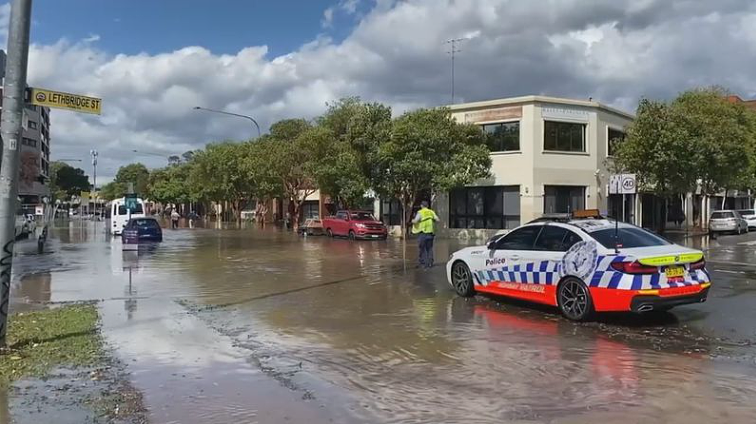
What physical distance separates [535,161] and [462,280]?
2519 centimetres

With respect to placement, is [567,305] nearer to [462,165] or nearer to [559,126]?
[462,165]

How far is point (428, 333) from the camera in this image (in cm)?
868

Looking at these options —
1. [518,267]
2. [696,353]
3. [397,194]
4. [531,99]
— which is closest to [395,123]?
[397,194]

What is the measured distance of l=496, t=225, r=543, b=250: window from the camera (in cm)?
1037

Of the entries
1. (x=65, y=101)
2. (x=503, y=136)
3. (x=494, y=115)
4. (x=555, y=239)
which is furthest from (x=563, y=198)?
(x=65, y=101)

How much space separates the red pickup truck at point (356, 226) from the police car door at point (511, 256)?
73.9 ft

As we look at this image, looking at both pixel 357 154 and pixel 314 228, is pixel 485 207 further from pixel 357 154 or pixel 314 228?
pixel 314 228

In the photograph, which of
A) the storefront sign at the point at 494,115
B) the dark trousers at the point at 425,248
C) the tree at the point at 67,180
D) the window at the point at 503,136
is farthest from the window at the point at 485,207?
the tree at the point at 67,180

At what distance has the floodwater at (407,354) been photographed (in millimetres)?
5469

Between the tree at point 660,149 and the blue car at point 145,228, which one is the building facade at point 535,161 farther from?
the blue car at point 145,228

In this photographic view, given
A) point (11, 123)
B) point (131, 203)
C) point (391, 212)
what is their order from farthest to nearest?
point (391, 212), point (131, 203), point (11, 123)

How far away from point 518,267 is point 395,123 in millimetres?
24083

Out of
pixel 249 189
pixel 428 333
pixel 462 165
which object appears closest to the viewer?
pixel 428 333

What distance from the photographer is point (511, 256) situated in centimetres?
1063
